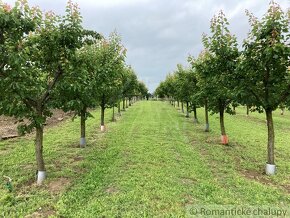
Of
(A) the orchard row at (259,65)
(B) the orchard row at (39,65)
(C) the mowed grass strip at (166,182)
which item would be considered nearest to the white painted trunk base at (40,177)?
(B) the orchard row at (39,65)

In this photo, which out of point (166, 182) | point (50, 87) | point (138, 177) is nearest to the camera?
point (166, 182)

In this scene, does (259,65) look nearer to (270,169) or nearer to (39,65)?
(270,169)

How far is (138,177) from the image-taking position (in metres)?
7.08

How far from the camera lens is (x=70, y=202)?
559 centimetres

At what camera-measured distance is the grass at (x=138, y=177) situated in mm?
5457

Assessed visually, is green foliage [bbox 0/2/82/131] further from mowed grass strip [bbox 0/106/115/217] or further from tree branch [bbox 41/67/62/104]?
mowed grass strip [bbox 0/106/115/217]

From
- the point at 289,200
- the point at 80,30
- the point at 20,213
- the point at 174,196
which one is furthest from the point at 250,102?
the point at 20,213

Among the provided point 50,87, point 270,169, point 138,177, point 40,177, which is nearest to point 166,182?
point 138,177

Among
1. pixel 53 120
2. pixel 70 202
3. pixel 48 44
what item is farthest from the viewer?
pixel 53 120

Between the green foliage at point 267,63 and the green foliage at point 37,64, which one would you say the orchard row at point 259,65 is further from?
the green foliage at point 37,64

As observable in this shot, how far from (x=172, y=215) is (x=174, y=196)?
90cm

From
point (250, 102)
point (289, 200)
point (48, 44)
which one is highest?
point (48, 44)

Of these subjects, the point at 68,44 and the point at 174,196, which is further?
the point at 68,44

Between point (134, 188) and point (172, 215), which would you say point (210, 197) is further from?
point (134, 188)
